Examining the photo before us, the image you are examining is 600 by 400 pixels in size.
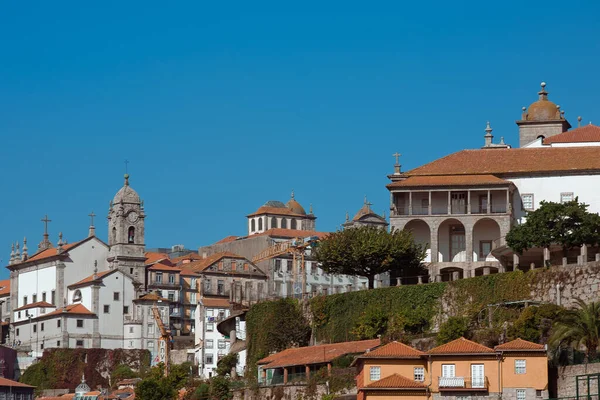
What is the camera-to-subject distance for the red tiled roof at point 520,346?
70312mm

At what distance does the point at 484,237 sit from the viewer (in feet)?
311

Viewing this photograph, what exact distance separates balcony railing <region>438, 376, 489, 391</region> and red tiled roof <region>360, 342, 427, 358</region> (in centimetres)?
199

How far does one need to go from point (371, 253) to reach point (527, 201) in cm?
1073

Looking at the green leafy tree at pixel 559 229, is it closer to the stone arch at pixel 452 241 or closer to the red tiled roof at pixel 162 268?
the stone arch at pixel 452 241

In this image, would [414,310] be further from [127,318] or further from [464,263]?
[127,318]

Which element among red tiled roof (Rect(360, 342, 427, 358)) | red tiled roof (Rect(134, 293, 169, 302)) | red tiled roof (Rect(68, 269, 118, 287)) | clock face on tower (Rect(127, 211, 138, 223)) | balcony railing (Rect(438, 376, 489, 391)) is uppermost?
clock face on tower (Rect(127, 211, 138, 223))

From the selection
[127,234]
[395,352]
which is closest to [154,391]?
[395,352]

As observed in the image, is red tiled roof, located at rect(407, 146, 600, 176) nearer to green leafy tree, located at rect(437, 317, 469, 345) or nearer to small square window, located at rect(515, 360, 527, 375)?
green leafy tree, located at rect(437, 317, 469, 345)

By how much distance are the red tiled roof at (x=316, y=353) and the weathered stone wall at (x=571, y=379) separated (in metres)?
13.7

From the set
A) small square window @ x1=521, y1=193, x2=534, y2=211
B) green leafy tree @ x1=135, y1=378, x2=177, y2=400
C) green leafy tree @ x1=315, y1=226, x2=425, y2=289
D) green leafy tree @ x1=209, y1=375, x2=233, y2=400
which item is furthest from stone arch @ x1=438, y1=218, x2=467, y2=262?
green leafy tree @ x1=135, y1=378, x2=177, y2=400

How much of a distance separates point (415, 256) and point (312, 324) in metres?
7.50

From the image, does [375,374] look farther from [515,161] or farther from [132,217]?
[132,217]

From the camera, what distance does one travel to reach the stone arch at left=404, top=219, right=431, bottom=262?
9581 centimetres

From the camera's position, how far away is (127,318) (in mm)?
132250
